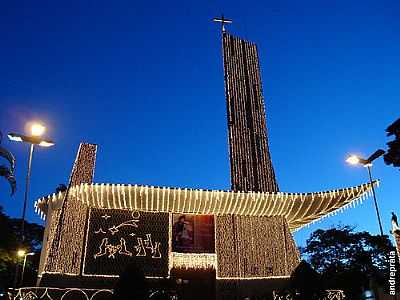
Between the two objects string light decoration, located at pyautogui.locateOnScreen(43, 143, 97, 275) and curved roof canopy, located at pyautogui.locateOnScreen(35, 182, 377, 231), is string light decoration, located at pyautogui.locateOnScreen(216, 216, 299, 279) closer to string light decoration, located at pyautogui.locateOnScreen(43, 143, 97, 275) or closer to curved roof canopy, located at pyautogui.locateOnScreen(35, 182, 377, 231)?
curved roof canopy, located at pyautogui.locateOnScreen(35, 182, 377, 231)

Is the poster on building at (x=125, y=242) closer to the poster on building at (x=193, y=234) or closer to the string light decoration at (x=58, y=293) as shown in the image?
the poster on building at (x=193, y=234)

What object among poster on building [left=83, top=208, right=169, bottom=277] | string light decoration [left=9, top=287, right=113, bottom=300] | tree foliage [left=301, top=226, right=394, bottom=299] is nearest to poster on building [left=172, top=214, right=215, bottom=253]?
poster on building [left=83, top=208, right=169, bottom=277]

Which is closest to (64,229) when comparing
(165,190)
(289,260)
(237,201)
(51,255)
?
(51,255)

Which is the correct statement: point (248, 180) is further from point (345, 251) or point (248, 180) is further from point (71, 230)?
point (345, 251)

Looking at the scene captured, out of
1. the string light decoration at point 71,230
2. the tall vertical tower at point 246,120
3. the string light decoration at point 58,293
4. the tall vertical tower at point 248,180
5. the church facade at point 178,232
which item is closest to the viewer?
the string light decoration at point 58,293

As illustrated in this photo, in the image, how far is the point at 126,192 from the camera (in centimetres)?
1858

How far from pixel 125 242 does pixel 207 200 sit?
14.2 ft

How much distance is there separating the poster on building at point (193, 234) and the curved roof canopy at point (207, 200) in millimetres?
364

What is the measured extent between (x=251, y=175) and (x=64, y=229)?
395 inches

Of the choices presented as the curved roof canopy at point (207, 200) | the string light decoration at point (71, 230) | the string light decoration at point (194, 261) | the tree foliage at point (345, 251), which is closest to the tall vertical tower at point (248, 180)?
the string light decoration at point (194, 261)

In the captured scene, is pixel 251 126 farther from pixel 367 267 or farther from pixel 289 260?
pixel 367 267

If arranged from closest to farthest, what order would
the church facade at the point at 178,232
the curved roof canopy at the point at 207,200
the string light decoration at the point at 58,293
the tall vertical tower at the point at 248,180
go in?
the string light decoration at the point at 58,293
the church facade at the point at 178,232
the curved roof canopy at the point at 207,200
the tall vertical tower at the point at 248,180

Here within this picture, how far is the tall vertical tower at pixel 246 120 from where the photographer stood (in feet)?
74.0

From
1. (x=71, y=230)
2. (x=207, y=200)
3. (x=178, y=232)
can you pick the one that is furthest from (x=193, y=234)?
(x=71, y=230)
